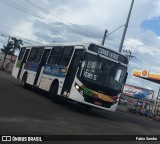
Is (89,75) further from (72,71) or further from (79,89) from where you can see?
(72,71)

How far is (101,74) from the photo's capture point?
19.2 m

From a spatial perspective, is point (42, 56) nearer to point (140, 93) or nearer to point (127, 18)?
point (127, 18)

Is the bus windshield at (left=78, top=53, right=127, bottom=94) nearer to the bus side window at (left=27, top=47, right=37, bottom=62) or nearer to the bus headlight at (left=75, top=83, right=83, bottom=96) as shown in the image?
the bus headlight at (left=75, top=83, right=83, bottom=96)

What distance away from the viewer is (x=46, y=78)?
23.4 m

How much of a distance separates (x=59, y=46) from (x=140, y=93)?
177 feet

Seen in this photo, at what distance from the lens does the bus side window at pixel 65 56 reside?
2078cm

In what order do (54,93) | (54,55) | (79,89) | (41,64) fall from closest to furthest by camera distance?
(79,89), (54,93), (54,55), (41,64)

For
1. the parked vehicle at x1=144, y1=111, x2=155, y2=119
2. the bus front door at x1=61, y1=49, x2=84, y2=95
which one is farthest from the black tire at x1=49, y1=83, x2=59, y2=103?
the parked vehicle at x1=144, y1=111, x2=155, y2=119

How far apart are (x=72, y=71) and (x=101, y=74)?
151cm

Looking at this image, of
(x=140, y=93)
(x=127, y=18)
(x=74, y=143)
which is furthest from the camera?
(x=140, y=93)

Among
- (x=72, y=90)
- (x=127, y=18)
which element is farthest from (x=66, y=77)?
(x=127, y=18)

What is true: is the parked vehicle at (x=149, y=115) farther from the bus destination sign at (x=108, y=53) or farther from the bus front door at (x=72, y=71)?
the bus front door at (x=72, y=71)

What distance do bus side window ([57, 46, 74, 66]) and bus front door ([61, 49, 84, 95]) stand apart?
2.25 ft

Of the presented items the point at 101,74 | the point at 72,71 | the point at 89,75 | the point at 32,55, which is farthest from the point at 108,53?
the point at 32,55
